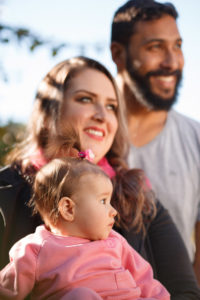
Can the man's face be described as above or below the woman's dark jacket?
above

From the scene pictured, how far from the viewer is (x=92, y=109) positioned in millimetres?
2809

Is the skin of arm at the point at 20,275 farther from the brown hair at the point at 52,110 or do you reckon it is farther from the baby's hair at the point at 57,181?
the brown hair at the point at 52,110

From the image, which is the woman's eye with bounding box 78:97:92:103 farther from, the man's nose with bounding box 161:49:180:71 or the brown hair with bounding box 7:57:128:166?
the man's nose with bounding box 161:49:180:71

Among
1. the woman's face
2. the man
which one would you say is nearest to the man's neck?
the man

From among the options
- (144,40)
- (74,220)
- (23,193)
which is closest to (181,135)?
(144,40)

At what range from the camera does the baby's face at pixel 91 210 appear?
1.89m

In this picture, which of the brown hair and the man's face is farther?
the man's face

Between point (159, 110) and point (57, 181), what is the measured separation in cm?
239

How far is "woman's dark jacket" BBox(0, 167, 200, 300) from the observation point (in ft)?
8.07

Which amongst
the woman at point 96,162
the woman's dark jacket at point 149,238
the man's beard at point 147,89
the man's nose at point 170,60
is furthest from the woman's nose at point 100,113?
the man's nose at point 170,60

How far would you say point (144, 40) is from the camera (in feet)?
13.4

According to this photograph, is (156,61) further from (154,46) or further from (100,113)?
(100,113)

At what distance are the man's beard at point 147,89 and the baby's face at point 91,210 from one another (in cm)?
232

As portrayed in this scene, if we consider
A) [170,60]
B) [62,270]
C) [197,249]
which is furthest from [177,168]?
[62,270]
